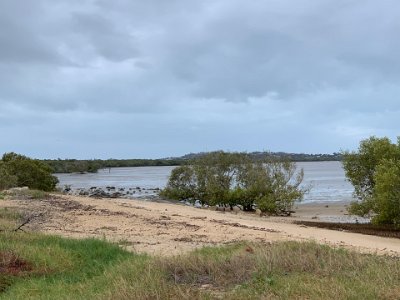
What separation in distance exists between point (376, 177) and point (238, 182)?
57.5 ft

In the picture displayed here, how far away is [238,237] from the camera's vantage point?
55.5 ft

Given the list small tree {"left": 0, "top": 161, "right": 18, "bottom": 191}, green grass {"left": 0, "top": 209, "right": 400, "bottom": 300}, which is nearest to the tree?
green grass {"left": 0, "top": 209, "right": 400, "bottom": 300}

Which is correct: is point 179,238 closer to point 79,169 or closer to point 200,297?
point 200,297

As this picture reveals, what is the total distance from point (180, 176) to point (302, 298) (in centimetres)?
3821

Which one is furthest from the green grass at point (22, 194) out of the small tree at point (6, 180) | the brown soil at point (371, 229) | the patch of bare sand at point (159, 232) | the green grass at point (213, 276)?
the green grass at point (213, 276)

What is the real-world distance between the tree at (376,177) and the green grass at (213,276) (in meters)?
15.0

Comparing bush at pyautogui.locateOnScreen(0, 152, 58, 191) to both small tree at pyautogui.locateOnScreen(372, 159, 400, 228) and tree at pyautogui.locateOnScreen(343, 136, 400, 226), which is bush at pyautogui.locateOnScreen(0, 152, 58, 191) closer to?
tree at pyautogui.locateOnScreen(343, 136, 400, 226)

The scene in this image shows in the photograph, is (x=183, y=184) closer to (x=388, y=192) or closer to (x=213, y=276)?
(x=388, y=192)

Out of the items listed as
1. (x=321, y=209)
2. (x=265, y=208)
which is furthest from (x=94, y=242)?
(x=321, y=209)

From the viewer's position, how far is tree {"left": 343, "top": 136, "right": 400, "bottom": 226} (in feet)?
77.2

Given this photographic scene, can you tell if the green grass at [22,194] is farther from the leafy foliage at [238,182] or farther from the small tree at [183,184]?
the leafy foliage at [238,182]

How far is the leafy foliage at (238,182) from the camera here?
36344 millimetres

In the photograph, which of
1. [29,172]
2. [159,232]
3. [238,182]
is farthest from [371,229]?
[29,172]

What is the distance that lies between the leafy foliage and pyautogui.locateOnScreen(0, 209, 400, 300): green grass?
26010 millimetres
